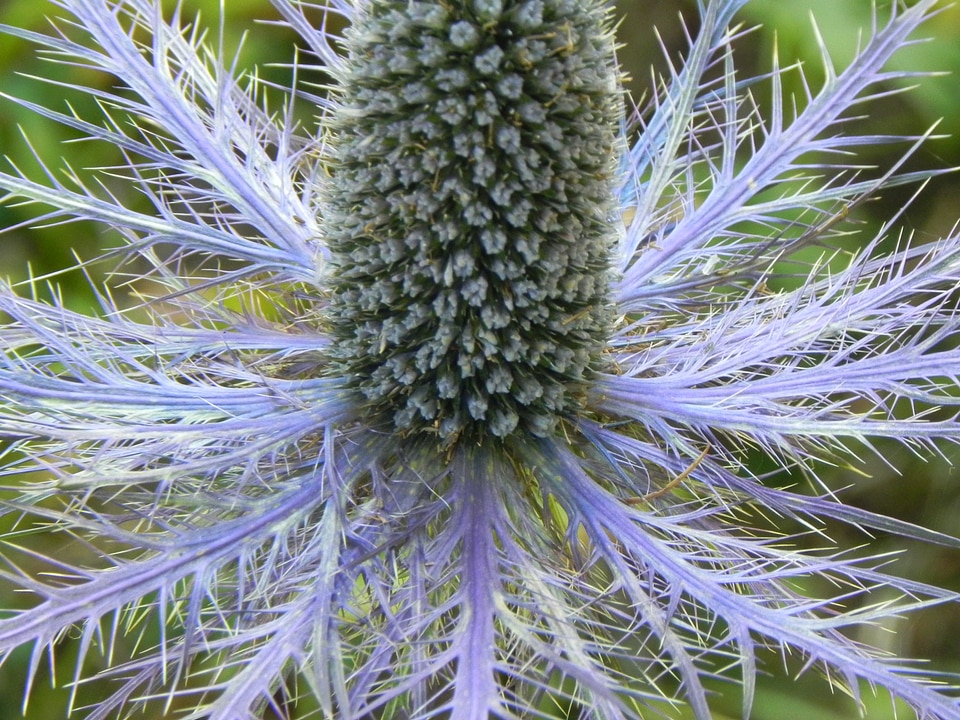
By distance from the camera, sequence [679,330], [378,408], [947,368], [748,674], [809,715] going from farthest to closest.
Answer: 1. [809,715]
2. [679,330]
3. [378,408]
4. [947,368]
5. [748,674]

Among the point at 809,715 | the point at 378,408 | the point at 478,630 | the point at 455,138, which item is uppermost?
the point at 455,138

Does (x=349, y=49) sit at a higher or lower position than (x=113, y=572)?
higher

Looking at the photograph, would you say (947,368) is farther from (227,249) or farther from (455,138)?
(227,249)

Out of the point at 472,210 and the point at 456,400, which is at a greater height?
the point at 472,210

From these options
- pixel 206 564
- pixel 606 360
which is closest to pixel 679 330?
pixel 606 360
